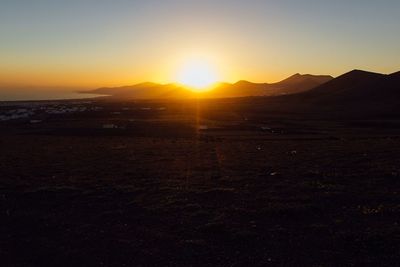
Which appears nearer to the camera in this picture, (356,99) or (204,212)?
(204,212)

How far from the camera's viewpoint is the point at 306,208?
16906 millimetres

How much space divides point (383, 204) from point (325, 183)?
14.2ft

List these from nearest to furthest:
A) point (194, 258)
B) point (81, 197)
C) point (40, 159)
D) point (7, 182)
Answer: point (194, 258), point (81, 197), point (7, 182), point (40, 159)

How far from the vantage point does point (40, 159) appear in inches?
1281

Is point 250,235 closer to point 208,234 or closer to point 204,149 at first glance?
point 208,234

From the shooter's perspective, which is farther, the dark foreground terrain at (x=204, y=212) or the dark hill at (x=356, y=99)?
the dark hill at (x=356, y=99)

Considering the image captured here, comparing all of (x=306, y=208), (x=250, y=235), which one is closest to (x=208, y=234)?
(x=250, y=235)

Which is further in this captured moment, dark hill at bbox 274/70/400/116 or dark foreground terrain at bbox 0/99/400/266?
dark hill at bbox 274/70/400/116

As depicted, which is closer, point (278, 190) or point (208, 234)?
point (208, 234)

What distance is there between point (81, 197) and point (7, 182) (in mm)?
5683

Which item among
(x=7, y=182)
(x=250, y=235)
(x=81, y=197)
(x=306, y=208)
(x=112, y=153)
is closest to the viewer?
(x=250, y=235)

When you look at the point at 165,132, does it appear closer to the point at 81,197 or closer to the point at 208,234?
the point at 81,197

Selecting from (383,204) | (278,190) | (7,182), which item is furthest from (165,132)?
(383,204)

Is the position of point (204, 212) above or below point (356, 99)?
above
